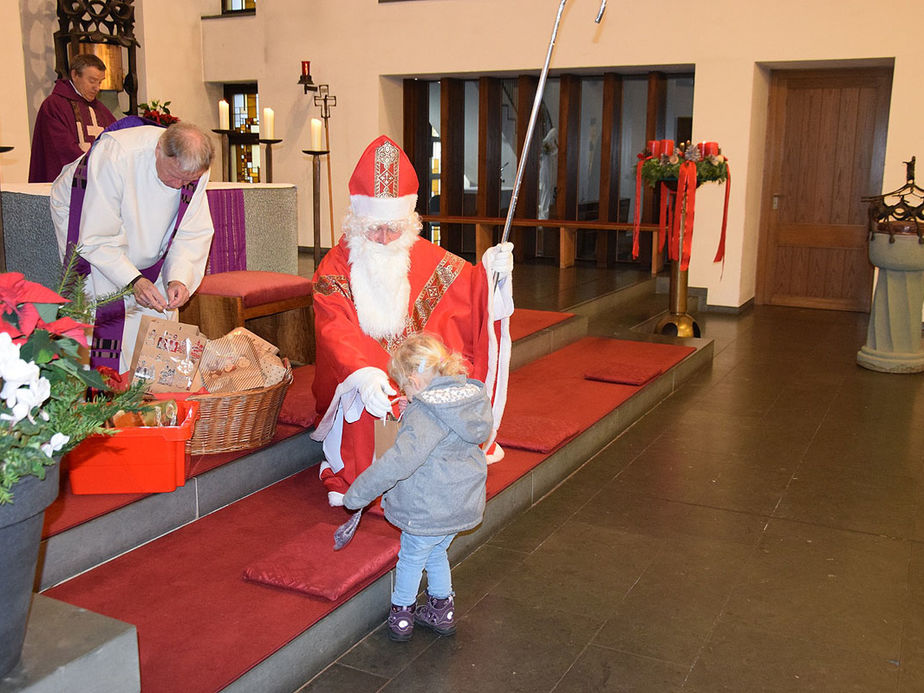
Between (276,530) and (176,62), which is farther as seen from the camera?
(176,62)

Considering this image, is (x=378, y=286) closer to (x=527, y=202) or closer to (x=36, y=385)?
(x=36, y=385)

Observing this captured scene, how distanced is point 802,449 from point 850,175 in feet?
16.0

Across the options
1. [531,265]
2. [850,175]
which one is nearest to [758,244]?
[850,175]

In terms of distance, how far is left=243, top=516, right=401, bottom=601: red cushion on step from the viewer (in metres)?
2.73

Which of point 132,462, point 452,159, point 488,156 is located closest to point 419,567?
point 132,462

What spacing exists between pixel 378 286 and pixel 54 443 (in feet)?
6.46

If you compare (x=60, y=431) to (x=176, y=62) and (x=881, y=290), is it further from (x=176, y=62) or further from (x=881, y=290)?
(x=176, y=62)

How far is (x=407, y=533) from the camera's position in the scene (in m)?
2.68

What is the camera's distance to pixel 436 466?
262 cm

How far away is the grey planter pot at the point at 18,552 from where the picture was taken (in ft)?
5.43

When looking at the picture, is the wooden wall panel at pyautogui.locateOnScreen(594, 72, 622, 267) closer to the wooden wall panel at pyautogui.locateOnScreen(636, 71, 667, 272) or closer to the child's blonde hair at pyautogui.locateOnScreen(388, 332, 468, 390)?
the wooden wall panel at pyautogui.locateOnScreen(636, 71, 667, 272)

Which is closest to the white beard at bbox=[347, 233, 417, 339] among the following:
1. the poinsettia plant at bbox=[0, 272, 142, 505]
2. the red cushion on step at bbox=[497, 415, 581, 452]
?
the red cushion on step at bbox=[497, 415, 581, 452]

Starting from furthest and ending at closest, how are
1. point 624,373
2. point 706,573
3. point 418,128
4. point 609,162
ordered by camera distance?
point 418,128 < point 609,162 < point 624,373 < point 706,573

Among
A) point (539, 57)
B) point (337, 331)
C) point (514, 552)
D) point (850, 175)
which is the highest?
point (539, 57)
